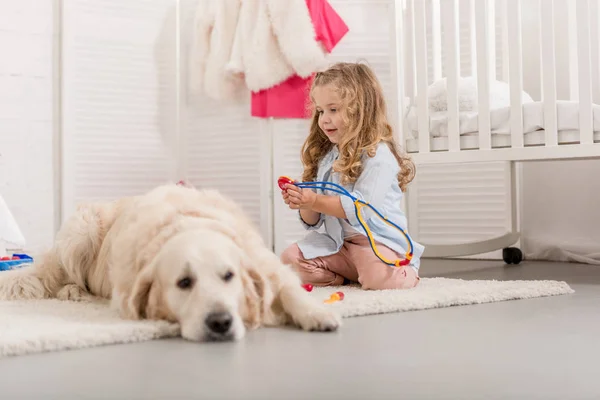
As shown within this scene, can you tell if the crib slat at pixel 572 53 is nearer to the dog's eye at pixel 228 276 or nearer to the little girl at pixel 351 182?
the little girl at pixel 351 182

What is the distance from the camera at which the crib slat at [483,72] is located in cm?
274

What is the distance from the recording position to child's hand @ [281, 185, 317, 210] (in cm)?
215

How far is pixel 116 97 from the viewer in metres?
4.03

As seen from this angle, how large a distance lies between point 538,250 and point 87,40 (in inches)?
100

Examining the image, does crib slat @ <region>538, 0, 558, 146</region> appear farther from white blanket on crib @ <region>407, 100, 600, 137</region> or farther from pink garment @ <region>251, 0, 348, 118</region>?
pink garment @ <region>251, 0, 348, 118</region>

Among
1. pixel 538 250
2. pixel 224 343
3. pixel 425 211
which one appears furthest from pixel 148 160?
pixel 224 343

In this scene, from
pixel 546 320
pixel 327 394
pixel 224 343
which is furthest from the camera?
pixel 546 320

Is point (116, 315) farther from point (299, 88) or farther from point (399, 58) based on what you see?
point (299, 88)

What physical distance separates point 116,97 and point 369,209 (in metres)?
2.18

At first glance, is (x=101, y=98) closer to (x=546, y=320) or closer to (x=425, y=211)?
(x=425, y=211)

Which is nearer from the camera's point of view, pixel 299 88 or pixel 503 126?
pixel 503 126

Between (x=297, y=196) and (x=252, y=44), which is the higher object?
(x=252, y=44)

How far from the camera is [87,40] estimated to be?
3.93 metres

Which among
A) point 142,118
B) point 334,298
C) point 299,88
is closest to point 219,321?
point 334,298
